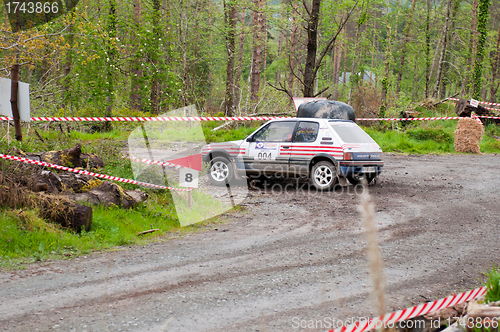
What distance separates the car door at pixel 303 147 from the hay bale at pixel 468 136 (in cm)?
1045

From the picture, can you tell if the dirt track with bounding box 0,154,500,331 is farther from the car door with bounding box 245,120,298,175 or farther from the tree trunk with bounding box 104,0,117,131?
the tree trunk with bounding box 104,0,117,131

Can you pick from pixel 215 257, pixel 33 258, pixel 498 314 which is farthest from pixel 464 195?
pixel 33 258

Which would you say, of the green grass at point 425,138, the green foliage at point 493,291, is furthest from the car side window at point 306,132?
the green grass at point 425,138

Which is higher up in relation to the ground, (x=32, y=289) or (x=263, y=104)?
(x=263, y=104)

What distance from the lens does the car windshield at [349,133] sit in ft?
36.8

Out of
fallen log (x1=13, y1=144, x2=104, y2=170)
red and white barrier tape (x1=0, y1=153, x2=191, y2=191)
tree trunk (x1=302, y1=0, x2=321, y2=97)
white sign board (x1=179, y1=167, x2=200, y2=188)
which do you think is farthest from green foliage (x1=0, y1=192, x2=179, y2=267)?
tree trunk (x1=302, y1=0, x2=321, y2=97)

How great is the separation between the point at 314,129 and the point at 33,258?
289 inches

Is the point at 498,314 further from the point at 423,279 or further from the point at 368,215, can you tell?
the point at 368,215

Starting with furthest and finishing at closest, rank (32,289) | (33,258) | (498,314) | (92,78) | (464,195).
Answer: (92,78) < (464,195) < (33,258) < (32,289) < (498,314)

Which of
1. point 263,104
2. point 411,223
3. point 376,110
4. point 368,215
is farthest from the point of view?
point 376,110

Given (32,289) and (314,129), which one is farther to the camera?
(314,129)

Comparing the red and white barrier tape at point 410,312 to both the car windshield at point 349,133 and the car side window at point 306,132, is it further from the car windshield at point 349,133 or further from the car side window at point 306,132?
the car side window at point 306,132

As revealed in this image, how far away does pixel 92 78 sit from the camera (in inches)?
723

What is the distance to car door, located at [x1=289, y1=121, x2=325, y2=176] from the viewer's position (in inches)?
446
